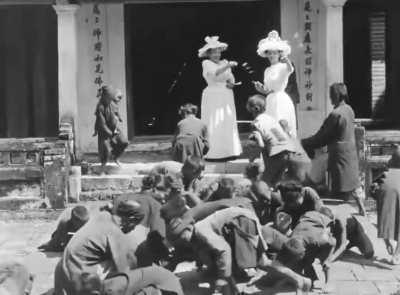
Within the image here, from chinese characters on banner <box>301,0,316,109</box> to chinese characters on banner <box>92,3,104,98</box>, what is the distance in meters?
3.39

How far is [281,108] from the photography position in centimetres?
1428

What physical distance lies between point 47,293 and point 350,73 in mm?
8724

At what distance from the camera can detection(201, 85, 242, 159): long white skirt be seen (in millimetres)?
14766

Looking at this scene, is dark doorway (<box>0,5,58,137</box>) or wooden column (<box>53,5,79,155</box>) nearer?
wooden column (<box>53,5,79,155</box>)

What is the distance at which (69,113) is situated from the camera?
608 inches

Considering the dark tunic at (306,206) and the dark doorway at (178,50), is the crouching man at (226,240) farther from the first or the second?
the dark doorway at (178,50)

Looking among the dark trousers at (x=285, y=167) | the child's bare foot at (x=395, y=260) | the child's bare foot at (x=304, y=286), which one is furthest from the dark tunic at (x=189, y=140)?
the child's bare foot at (x=304, y=286)

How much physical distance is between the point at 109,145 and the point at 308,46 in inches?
155

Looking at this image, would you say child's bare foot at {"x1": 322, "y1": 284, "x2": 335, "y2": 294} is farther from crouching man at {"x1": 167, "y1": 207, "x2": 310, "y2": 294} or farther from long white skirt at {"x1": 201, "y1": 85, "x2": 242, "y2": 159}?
long white skirt at {"x1": 201, "y1": 85, "x2": 242, "y2": 159}

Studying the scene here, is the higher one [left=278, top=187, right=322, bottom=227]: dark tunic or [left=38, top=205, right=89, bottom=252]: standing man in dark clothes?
[left=278, top=187, right=322, bottom=227]: dark tunic

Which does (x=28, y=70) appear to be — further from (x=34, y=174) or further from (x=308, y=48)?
(x=308, y=48)

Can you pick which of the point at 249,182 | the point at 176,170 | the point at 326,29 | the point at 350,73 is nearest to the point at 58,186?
the point at 176,170

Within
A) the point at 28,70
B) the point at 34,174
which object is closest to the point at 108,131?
the point at 34,174

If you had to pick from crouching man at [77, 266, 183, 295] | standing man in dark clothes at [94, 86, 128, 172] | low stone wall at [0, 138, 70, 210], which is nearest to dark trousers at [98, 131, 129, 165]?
standing man in dark clothes at [94, 86, 128, 172]
